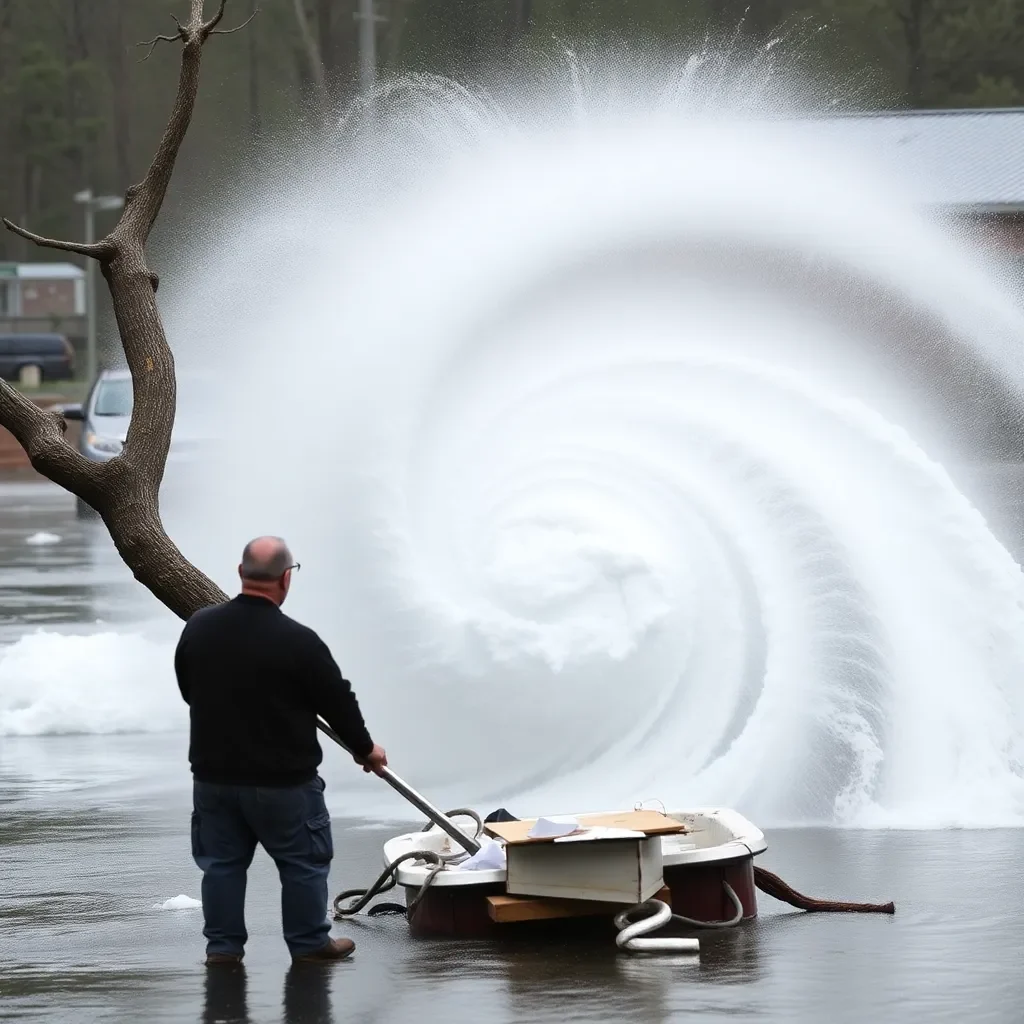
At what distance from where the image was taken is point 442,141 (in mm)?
15539

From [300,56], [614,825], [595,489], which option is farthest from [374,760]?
[300,56]

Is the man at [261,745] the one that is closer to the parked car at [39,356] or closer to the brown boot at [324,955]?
the brown boot at [324,955]

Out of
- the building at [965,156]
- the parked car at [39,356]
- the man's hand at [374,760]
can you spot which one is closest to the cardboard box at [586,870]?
the man's hand at [374,760]

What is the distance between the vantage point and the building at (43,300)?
7988cm

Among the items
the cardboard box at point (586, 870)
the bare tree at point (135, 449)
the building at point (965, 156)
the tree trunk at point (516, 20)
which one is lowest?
the cardboard box at point (586, 870)

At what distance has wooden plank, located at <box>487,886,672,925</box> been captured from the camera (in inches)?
299

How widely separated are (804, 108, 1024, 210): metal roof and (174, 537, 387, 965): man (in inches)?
1199

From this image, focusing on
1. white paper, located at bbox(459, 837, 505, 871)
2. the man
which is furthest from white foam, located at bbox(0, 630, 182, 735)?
the man

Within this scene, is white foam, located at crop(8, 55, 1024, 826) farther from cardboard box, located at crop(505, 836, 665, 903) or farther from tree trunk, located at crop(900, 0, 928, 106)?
tree trunk, located at crop(900, 0, 928, 106)

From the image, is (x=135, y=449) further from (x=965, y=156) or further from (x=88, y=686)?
(x=965, y=156)

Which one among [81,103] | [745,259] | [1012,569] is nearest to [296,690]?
[1012,569]

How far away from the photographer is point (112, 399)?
104 feet

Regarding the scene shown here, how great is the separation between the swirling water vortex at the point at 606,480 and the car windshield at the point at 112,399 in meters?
13.5

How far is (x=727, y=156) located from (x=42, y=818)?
24.1 ft
